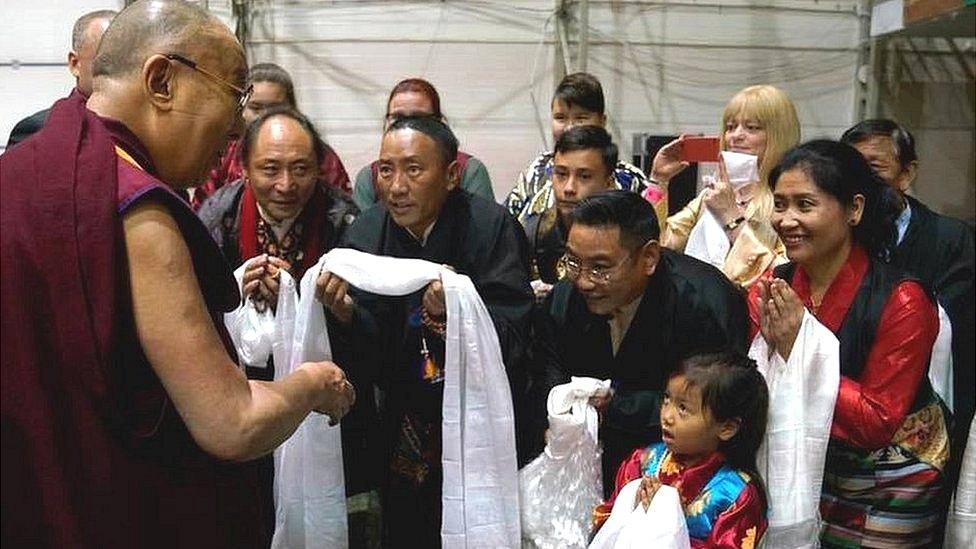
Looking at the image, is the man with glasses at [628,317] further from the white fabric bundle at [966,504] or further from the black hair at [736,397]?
the white fabric bundle at [966,504]

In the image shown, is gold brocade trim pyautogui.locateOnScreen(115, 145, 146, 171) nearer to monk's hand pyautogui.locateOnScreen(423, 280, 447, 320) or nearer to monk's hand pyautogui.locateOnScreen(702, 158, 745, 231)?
monk's hand pyautogui.locateOnScreen(423, 280, 447, 320)

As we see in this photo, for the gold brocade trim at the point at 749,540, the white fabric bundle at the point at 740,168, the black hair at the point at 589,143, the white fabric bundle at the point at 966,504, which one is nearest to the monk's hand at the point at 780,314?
the gold brocade trim at the point at 749,540

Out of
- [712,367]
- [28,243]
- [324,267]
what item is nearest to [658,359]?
[712,367]

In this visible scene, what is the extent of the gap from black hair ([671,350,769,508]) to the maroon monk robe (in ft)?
3.48

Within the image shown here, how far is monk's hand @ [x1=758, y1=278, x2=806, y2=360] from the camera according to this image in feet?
5.81

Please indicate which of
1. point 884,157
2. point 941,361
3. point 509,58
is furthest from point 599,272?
point 509,58

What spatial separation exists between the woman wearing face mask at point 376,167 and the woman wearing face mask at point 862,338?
130cm

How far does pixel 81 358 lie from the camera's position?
1.09 m

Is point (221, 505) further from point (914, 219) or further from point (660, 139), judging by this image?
point (660, 139)

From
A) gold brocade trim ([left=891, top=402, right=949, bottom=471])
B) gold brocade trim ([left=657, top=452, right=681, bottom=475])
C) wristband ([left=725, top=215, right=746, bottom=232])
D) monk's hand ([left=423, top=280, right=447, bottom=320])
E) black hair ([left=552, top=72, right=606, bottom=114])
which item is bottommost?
gold brocade trim ([left=657, top=452, right=681, bottom=475])

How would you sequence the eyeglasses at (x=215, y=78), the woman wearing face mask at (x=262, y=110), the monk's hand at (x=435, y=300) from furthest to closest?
the woman wearing face mask at (x=262, y=110), the monk's hand at (x=435, y=300), the eyeglasses at (x=215, y=78)

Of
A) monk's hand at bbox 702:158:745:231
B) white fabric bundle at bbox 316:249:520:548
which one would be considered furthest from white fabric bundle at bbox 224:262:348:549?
monk's hand at bbox 702:158:745:231

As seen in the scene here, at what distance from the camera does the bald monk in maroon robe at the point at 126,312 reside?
3.53 ft

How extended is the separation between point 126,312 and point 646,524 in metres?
1.09
